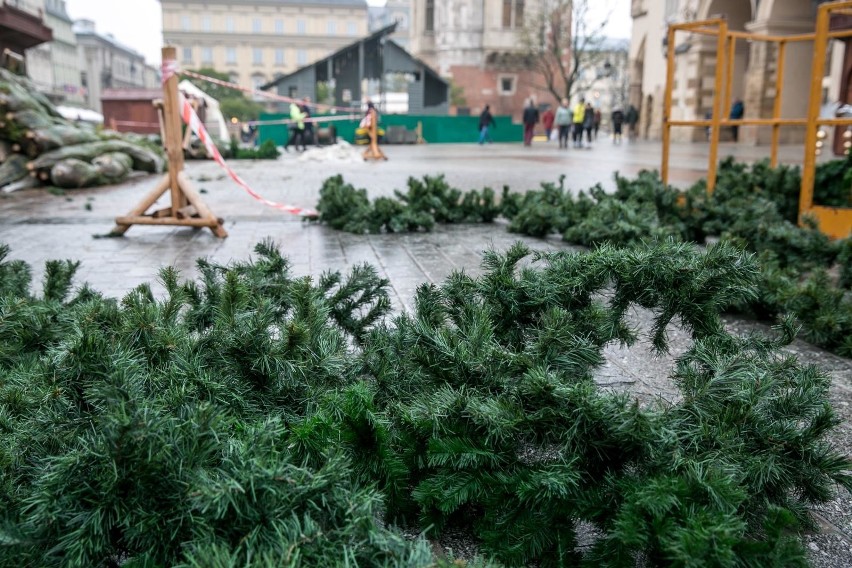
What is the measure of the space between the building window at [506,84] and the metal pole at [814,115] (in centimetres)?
6654

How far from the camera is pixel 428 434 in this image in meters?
2.06

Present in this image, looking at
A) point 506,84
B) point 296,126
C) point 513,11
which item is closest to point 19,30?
point 296,126

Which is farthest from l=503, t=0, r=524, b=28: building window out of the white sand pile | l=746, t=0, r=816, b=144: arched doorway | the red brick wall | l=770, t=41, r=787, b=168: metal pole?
l=770, t=41, r=787, b=168: metal pole

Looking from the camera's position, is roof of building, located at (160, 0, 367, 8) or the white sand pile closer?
the white sand pile

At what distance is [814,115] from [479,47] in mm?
66084

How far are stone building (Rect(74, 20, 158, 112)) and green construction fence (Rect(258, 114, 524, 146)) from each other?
7385 centimetres

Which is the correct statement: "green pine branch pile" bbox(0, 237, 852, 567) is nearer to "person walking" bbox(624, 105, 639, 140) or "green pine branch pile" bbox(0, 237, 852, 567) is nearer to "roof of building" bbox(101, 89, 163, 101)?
"roof of building" bbox(101, 89, 163, 101)

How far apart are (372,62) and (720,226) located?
146ft

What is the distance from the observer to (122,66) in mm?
125750

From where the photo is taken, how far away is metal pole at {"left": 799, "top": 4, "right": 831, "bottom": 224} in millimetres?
6734

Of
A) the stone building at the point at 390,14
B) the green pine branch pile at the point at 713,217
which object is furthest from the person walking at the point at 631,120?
the stone building at the point at 390,14

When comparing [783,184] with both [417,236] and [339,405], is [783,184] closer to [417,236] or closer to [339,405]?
[417,236]

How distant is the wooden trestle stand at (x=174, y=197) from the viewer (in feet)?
24.4

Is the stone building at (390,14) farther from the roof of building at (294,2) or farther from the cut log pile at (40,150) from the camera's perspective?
the cut log pile at (40,150)
